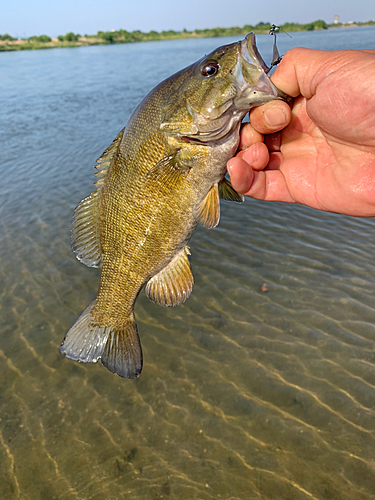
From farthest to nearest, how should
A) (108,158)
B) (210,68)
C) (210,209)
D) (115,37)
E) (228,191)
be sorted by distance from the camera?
(115,37)
(228,191)
(108,158)
(210,209)
(210,68)

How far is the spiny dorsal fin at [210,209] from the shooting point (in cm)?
272

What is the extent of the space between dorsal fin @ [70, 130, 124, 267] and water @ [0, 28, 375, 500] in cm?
237

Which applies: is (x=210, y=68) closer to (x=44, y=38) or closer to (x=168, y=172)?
(x=168, y=172)

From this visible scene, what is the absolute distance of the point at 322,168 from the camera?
10.2 feet

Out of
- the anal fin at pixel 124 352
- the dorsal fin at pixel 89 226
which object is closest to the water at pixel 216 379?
the anal fin at pixel 124 352

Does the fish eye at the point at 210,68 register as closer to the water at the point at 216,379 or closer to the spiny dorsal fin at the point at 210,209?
the spiny dorsal fin at the point at 210,209

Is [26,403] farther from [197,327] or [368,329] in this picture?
[368,329]

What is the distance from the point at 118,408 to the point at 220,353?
1.53 meters

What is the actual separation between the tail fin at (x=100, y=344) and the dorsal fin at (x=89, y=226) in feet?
1.86

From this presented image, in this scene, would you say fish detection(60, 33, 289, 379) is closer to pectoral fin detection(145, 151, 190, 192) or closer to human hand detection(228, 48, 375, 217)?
pectoral fin detection(145, 151, 190, 192)

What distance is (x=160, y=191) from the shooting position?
2652 mm

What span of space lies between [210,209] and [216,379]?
2.82m

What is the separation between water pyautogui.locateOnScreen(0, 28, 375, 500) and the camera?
379 centimetres

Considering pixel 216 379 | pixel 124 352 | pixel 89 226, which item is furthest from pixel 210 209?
pixel 216 379
